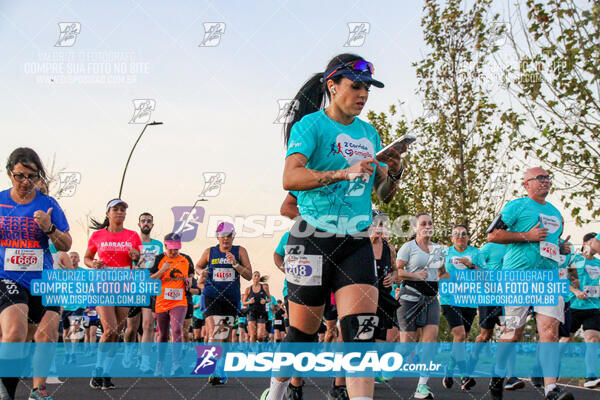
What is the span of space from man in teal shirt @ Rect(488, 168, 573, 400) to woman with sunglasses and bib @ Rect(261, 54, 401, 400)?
9.51ft

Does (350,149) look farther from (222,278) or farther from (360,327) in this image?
(222,278)

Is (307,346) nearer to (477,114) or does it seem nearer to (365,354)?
(365,354)

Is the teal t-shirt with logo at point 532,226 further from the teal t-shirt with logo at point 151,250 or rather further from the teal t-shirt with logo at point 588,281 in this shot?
the teal t-shirt with logo at point 151,250

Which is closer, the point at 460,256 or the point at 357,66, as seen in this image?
the point at 357,66

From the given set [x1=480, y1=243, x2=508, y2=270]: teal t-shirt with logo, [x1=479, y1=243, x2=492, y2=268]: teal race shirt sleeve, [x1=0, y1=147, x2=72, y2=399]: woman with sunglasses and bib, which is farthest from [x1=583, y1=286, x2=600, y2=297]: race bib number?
[x1=0, y1=147, x2=72, y2=399]: woman with sunglasses and bib

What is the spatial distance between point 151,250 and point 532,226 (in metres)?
6.27

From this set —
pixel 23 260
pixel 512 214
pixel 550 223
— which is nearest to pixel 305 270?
pixel 23 260

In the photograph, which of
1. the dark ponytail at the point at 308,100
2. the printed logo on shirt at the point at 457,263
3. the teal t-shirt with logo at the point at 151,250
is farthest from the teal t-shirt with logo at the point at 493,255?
the dark ponytail at the point at 308,100

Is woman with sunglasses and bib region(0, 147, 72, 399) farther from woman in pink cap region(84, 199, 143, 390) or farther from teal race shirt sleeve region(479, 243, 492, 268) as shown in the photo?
teal race shirt sleeve region(479, 243, 492, 268)

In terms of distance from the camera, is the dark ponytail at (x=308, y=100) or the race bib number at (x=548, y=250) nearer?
the dark ponytail at (x=308, y=100)

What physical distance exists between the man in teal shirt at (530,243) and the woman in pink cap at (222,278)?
3965mm

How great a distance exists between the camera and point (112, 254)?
9320 mm

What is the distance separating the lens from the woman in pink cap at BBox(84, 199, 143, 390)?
29.6 ft

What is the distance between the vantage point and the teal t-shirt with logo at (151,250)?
1084 cm
